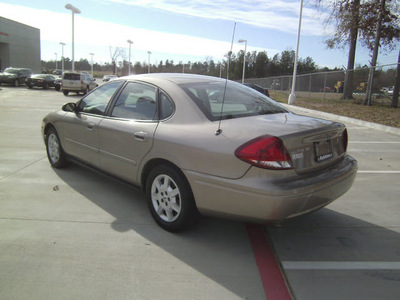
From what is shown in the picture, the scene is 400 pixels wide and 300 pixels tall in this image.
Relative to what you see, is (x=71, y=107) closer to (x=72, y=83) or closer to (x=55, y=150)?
(x=55, y=150)

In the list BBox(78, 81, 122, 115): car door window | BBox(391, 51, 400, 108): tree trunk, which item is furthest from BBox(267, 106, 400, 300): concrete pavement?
BBox(391, 51, 400, 108): tree trunk

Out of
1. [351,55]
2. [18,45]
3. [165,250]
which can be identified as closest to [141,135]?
[165,250]

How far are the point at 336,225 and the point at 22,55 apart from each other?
A: 58416 millimetres

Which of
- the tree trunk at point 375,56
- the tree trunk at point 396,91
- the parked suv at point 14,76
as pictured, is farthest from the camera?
the parked suv at point 14,76

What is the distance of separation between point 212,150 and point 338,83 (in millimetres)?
25243

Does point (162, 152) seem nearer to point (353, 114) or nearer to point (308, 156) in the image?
point (308, 156)

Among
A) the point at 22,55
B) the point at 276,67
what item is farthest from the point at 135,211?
the point at 276,67

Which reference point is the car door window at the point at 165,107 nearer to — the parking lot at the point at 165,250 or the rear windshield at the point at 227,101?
the rear windshield at the point at 227,101

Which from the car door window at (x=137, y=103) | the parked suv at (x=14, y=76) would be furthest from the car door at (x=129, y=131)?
the parked suv at (x=14, y=76)

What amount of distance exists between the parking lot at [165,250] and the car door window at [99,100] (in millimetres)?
1080

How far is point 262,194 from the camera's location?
106 inches

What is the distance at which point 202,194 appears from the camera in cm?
302

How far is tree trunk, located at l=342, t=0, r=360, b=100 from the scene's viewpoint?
800 inches

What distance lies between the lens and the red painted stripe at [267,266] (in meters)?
2.54
